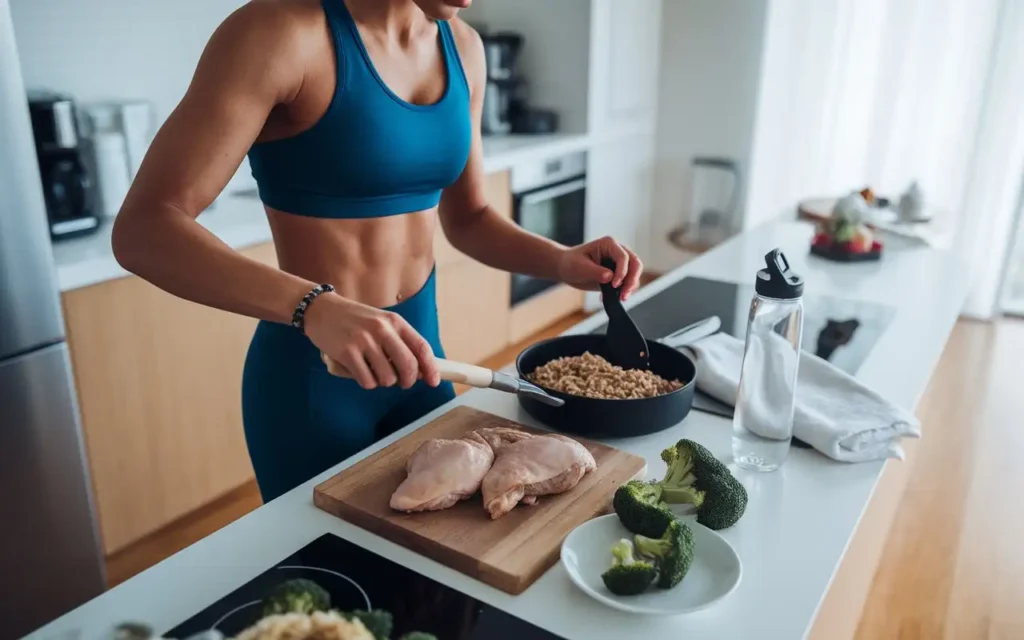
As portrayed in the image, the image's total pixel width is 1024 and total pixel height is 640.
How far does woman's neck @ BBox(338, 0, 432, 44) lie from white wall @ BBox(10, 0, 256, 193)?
1.47m

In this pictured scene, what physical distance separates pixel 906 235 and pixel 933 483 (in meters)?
0.83

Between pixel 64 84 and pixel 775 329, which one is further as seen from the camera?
pixel 64 84

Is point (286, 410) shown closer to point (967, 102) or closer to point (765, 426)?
point (765, 426)

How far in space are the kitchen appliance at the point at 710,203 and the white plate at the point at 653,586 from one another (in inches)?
141

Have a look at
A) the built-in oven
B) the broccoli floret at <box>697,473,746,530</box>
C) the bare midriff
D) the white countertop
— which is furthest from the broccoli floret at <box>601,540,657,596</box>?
the built-in oven

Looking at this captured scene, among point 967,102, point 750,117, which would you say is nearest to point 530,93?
point 750,117

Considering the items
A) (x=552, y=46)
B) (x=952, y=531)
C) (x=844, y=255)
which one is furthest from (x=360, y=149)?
(x=552, y=46)

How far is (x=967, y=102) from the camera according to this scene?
369 cm

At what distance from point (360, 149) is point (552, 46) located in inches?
112

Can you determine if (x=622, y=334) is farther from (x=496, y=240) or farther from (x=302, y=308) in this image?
(x=302, y=308)

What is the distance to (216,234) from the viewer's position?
202 cm

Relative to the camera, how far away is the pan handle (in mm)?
1402

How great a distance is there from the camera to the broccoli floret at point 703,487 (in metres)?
0.90

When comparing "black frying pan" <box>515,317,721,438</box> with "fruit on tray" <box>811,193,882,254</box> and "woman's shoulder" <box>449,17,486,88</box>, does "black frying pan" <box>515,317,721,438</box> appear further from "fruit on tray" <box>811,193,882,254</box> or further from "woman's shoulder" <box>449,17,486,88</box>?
"fruit on tray" <box>811,193,882,254</box>
